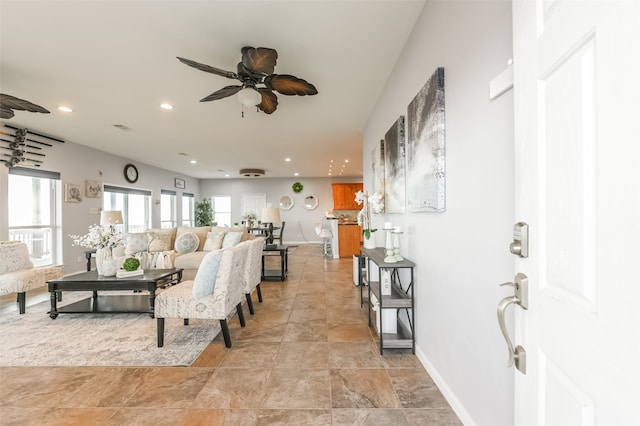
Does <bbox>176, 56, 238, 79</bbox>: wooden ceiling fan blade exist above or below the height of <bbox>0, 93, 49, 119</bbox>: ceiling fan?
above

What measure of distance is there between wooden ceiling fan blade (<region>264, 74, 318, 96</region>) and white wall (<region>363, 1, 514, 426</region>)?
3.22 ft

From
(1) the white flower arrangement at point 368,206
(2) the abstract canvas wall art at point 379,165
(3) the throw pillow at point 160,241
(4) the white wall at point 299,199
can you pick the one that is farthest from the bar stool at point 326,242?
(2) the abstract canvas wall art at point 379,165

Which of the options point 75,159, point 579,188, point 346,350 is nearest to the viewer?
point 579,188

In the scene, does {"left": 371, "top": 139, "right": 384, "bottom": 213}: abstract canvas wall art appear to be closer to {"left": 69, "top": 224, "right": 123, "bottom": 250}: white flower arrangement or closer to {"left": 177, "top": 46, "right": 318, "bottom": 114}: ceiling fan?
{"left": 177, "top": 46, "right": 318, "bottom": 114}: ceiling fan

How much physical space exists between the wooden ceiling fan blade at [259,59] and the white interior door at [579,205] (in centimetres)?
182

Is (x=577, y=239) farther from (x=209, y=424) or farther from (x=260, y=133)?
(x=260, y=133)

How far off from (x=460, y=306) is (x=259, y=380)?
4.79 feet

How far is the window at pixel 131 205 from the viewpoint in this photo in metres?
7.02

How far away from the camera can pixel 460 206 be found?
5.25ft

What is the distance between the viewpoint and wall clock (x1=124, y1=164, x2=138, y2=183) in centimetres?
733

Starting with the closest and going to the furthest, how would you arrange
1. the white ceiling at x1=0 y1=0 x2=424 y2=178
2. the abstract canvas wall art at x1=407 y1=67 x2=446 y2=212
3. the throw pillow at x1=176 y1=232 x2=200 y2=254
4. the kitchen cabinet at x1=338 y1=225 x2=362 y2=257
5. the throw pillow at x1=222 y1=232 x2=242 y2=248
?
the abstract canvas wall art at x1=407 y1=67 x2=446 y2=212 → the white ceiling at x1=0 y1=0 x2=424 y2=178 → the throw pillow at x1=222 y1=232 x2=242 y2=248 → the throw pillow at x1=176 y1=232 x2=200 y2=254 → the kitchen cabinet at x1=338 y1=225 x2=362 y2=257

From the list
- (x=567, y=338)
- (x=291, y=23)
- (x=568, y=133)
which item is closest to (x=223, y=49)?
(x=291, y=23)

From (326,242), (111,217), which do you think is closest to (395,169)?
(111,217)

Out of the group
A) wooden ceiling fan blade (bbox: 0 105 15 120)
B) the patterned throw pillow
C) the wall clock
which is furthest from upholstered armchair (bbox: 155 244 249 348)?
the wall clock
